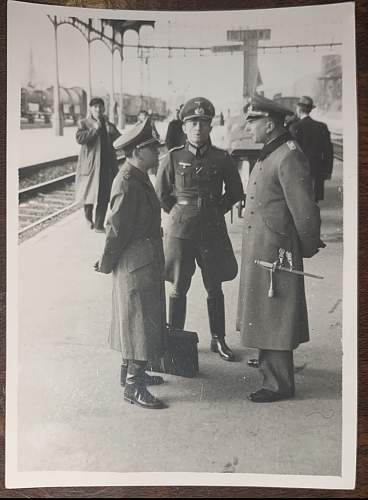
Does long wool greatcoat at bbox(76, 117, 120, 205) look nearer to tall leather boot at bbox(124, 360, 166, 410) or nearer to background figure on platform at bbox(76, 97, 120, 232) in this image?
background figure on platform at bbox(76, 97, 120, 232)

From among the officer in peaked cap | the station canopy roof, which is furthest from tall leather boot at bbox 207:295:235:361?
the station canopy roof

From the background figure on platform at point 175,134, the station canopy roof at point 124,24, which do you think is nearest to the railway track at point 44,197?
the background figure on platform at point 175,134

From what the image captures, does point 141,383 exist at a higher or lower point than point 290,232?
lower

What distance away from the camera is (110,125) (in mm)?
1197

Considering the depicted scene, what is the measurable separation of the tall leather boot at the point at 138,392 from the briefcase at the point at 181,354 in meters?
0.03

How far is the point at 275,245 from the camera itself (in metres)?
1.18

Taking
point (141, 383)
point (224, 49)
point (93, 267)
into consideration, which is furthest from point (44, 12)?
point (141, 383)

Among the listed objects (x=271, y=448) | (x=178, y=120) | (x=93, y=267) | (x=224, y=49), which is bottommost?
(x=271, y=448)

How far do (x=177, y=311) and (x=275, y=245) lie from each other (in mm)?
228

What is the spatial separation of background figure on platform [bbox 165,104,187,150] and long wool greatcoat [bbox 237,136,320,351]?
16cm

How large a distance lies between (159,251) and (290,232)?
10.0 inches

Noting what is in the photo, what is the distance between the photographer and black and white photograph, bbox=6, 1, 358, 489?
1182mm

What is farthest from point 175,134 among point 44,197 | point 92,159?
point 44,197

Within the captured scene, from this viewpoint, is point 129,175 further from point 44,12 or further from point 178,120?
point 44,12
